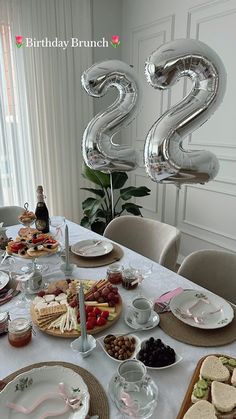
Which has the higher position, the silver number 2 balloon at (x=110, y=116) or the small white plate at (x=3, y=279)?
the silver number 2 balloon at (x=110, y=116)

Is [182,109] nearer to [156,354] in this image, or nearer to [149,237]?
[156,354]

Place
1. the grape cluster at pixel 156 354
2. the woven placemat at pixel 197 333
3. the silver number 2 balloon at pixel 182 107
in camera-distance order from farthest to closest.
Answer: the woven placemat at pixel 197 333
the grape cluster at pixel 156 354
the silver number 2 balloon at pixel 182 107

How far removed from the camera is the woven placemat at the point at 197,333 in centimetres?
93

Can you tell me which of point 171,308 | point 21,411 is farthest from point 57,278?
point 21,411

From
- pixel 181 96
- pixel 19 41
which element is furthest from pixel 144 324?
pixel 19 41

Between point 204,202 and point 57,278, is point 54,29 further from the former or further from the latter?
point 57,278

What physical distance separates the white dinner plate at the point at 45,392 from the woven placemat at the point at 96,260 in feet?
2.18

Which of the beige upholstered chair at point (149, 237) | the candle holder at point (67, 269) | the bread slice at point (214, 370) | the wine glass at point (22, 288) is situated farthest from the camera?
the beige upholstered chair at point (149, 237)

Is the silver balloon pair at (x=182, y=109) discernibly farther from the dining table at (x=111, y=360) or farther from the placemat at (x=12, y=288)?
the placemat at (x=12, y=288)

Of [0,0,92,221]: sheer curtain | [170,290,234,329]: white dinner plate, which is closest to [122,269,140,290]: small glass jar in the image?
[170,290,234,329]: white dinner plate

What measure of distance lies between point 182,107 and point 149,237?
55.3 inches

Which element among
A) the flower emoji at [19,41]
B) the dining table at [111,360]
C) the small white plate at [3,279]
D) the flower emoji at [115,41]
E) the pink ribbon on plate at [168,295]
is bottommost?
the dining table at [111,360]

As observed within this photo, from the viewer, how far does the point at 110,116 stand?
71 centimetres

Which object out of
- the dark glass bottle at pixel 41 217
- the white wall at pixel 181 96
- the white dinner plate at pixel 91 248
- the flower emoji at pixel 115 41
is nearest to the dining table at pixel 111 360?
the white dinner plate at pixel 91 248
